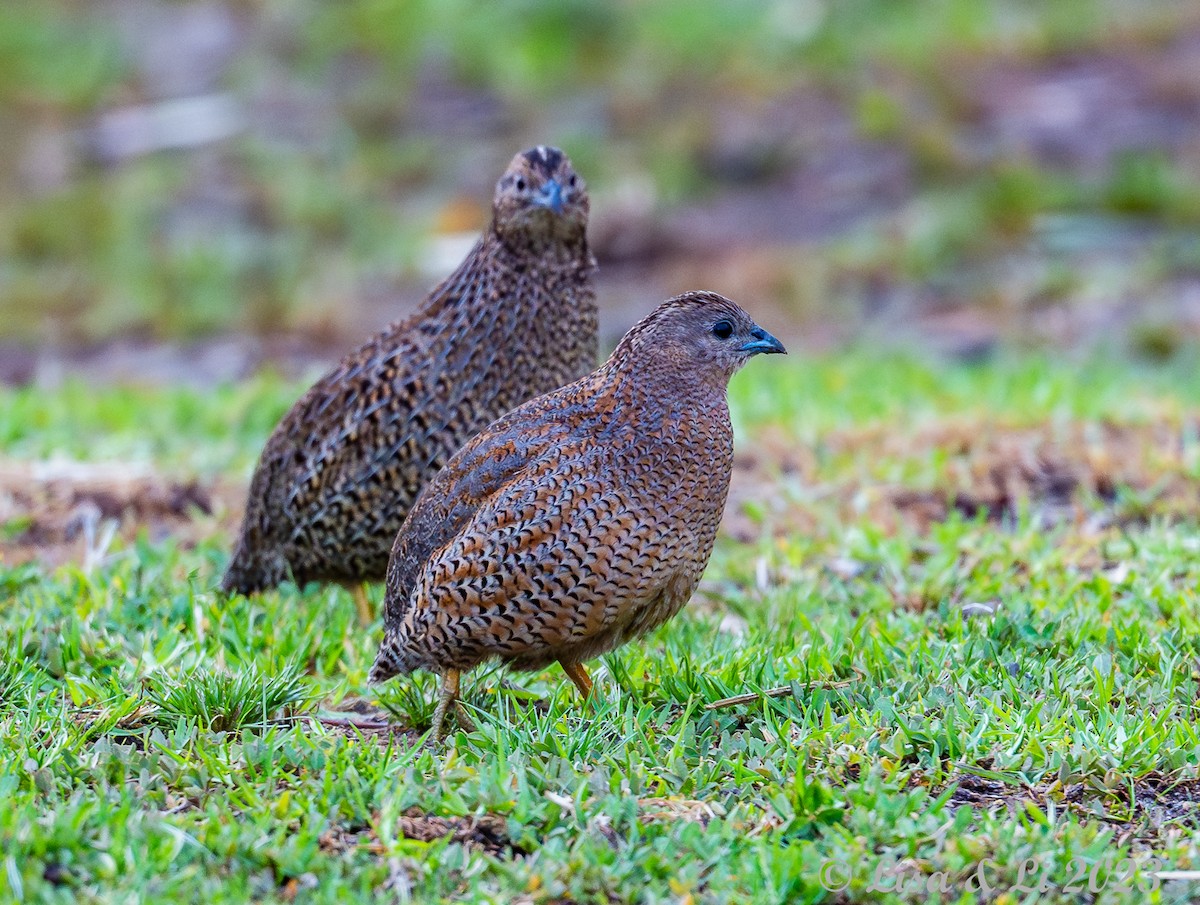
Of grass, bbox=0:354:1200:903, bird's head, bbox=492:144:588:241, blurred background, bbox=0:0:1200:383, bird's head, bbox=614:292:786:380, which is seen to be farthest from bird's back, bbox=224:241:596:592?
blurred background, bbox=0:0:1200:383

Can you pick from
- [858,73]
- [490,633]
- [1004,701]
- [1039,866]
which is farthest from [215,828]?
[858,73]

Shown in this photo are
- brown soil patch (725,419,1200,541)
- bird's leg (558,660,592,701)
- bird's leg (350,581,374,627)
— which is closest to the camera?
bird's leg (558,660,592,701)

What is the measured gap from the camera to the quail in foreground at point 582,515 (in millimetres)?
4379

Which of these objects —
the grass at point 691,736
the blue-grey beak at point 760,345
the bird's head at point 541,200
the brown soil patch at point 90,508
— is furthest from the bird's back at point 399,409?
the blue-grey beak at point 760,345

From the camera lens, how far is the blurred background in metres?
11.6

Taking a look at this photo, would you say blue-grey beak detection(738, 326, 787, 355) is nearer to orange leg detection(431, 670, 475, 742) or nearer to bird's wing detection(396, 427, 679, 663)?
bird's wing detection(396, 427, 679, 663)

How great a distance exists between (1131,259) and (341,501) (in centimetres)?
767

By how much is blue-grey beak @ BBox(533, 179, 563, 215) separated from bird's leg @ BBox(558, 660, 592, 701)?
1.91 metres

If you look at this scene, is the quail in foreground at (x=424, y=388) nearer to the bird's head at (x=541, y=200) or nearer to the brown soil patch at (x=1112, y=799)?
the bird's head at (x=541, y=200)

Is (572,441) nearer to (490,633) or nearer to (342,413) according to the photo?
(490,633)

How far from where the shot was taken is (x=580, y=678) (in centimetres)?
473

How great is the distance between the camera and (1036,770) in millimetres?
4098

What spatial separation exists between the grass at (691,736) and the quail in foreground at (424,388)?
27cm

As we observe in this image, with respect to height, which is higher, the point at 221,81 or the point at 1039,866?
the point at 221,81
